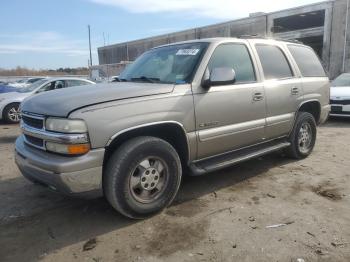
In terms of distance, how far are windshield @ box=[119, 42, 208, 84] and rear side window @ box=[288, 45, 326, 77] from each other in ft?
6.89

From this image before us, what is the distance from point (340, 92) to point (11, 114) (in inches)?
378

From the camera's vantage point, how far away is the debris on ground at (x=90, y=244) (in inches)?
125

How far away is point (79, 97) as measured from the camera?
3461mm

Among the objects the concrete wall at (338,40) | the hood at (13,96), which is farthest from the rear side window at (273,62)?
the concrete wall at (338,40)

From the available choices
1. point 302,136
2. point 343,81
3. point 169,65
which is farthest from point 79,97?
point 343,81

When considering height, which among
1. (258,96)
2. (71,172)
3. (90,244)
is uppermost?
(258,96)

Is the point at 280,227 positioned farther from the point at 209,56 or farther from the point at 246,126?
the point at 209,56

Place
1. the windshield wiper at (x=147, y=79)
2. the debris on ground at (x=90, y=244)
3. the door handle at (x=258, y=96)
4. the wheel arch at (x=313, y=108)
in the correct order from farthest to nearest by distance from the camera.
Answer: the wheel arch at (x=313, y=108), the door handle at (x=258, y=96), the windshield wiper at (x=147, y=79), the debris on ground at (x=90, y=244)

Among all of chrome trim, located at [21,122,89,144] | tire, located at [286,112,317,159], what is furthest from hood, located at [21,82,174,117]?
tire, located at [286,112,317,159]

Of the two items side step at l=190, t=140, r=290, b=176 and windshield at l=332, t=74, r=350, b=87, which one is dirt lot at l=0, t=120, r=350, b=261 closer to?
side step at l=190, t=140, r=290, b=176

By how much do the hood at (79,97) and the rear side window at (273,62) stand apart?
175 cm

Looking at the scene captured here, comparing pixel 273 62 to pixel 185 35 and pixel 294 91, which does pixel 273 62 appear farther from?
pixel 185 35

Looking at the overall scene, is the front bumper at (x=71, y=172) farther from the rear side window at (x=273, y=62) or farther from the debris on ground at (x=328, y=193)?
the rear side window at (x=273, y=62)

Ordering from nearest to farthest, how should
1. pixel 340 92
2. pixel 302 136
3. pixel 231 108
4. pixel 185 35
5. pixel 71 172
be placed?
1. pixel 71 172
2. pixel 231 108
3. pixel 302 136
4. pixel 340 92
5. pixel 185 35
